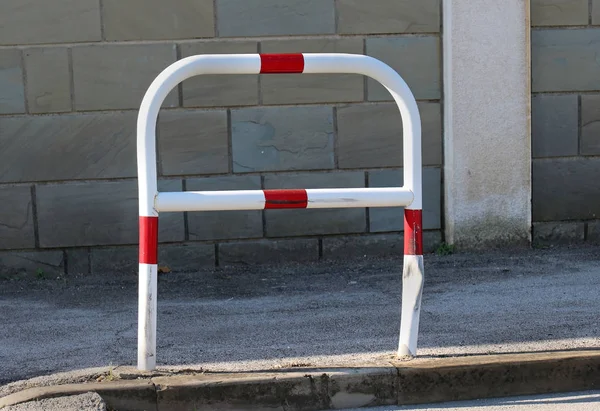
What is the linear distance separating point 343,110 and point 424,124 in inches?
24.0

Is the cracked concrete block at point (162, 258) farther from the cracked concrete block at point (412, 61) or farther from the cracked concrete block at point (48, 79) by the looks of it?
the cracked concrete block at point (412, 61)

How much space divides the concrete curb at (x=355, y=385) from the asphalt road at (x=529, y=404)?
4 cm

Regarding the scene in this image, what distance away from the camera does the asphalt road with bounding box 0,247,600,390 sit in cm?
412

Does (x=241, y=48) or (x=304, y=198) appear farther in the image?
(x=241, y=48)

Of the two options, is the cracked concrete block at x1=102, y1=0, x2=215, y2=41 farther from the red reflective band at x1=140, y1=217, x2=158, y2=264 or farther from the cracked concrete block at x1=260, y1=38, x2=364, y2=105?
the red reflective band at x1=140, y1=217, x2=158, y2=264

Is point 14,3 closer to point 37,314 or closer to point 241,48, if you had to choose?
point 241,48

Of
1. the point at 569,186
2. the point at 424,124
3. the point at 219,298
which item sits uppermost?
the point at 424,124

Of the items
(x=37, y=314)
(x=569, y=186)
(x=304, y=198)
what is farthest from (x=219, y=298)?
(x=569, y=186)

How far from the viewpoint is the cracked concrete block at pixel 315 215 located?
6.28 m

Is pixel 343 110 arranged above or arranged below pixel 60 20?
below

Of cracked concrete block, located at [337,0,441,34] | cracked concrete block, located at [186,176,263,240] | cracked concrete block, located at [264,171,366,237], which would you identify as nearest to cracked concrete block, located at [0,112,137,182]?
cracked concrete block, located at [186,176,263,240]

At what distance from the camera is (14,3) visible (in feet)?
19.5

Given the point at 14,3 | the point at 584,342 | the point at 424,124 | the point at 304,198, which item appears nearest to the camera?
the point at 304,198

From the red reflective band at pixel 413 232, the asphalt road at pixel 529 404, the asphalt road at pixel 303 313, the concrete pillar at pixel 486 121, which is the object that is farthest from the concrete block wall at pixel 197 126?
the asphalt road at pixel 529 404
